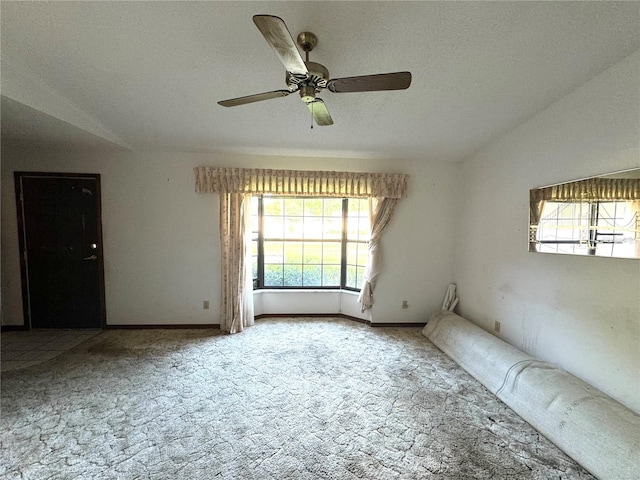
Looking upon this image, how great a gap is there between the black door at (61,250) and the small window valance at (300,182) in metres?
1.52

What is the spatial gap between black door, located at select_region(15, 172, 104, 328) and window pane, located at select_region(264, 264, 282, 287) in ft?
6.87

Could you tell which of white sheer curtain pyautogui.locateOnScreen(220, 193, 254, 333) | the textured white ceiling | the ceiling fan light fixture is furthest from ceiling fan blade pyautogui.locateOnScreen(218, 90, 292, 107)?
white sheer curtain pyautogui.locateOnScreen(220, 193, 254, 333)

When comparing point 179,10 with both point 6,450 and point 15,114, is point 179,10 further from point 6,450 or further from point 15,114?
point 6,450

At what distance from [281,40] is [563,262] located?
8.49 ft

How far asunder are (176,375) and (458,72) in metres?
3.44

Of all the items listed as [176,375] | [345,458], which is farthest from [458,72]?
[176,375]

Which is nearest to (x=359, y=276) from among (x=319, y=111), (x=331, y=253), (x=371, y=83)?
(x=331, y=253)

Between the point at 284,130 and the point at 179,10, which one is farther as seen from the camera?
the point at 284,130

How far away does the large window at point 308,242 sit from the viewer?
3.67 m

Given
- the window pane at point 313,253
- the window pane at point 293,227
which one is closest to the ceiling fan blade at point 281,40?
the window pane at point 293,227

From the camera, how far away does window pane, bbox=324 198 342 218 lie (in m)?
3.68

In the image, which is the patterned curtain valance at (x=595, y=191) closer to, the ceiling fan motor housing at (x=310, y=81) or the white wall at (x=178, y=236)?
the white wall at (x=178, y=236)

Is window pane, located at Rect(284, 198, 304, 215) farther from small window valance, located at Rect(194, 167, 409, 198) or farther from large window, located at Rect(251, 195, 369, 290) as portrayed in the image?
small window valance, located at Rect(194, 167, 409, 198)

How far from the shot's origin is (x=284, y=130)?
8.79 feet
